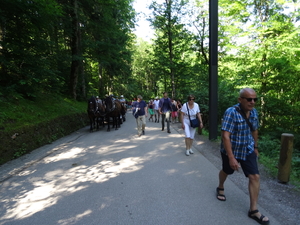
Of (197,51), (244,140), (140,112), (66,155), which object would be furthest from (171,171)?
(197,51)

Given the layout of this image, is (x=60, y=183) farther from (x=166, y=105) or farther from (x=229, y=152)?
(x=166, y=105)

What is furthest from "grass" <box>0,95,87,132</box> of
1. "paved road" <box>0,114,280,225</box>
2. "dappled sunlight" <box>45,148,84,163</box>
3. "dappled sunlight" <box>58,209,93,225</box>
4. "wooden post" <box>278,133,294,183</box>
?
"wooden post" <box>278,133,294,183</box>

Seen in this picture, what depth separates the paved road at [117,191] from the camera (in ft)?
9.62

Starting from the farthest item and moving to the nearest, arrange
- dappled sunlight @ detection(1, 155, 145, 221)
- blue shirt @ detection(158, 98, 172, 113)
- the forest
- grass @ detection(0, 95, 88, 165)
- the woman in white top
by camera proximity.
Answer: blue shirt @ detection(158, 98, 172, 113), the forest, the woman in white top, grass @ detection(0, 95, 88, 165), dappled sunlight @ detection(1, 155, 145, 221)

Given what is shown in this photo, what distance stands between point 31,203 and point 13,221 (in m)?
0.50

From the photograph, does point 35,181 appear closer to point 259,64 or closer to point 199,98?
point 199,98

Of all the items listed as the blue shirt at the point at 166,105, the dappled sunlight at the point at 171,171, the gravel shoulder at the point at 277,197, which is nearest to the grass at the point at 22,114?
the dappled sunlight at the point at 171,171

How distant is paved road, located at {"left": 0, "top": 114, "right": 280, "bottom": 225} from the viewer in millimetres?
2934

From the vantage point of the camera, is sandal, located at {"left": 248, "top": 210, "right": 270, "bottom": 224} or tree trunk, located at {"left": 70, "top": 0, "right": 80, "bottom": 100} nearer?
sandal, located at {"left": 248, "top": 210, "right": 270, "bottom": 224}

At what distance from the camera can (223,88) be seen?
1075 cm

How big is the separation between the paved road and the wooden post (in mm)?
1051

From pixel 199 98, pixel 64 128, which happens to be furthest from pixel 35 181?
pixel 199 98

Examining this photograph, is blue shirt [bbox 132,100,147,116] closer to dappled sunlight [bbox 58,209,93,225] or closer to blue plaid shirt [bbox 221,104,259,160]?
dappled sunlight [bbox 58,209,93,225]

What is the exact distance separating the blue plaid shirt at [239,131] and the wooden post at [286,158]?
1.63 m
